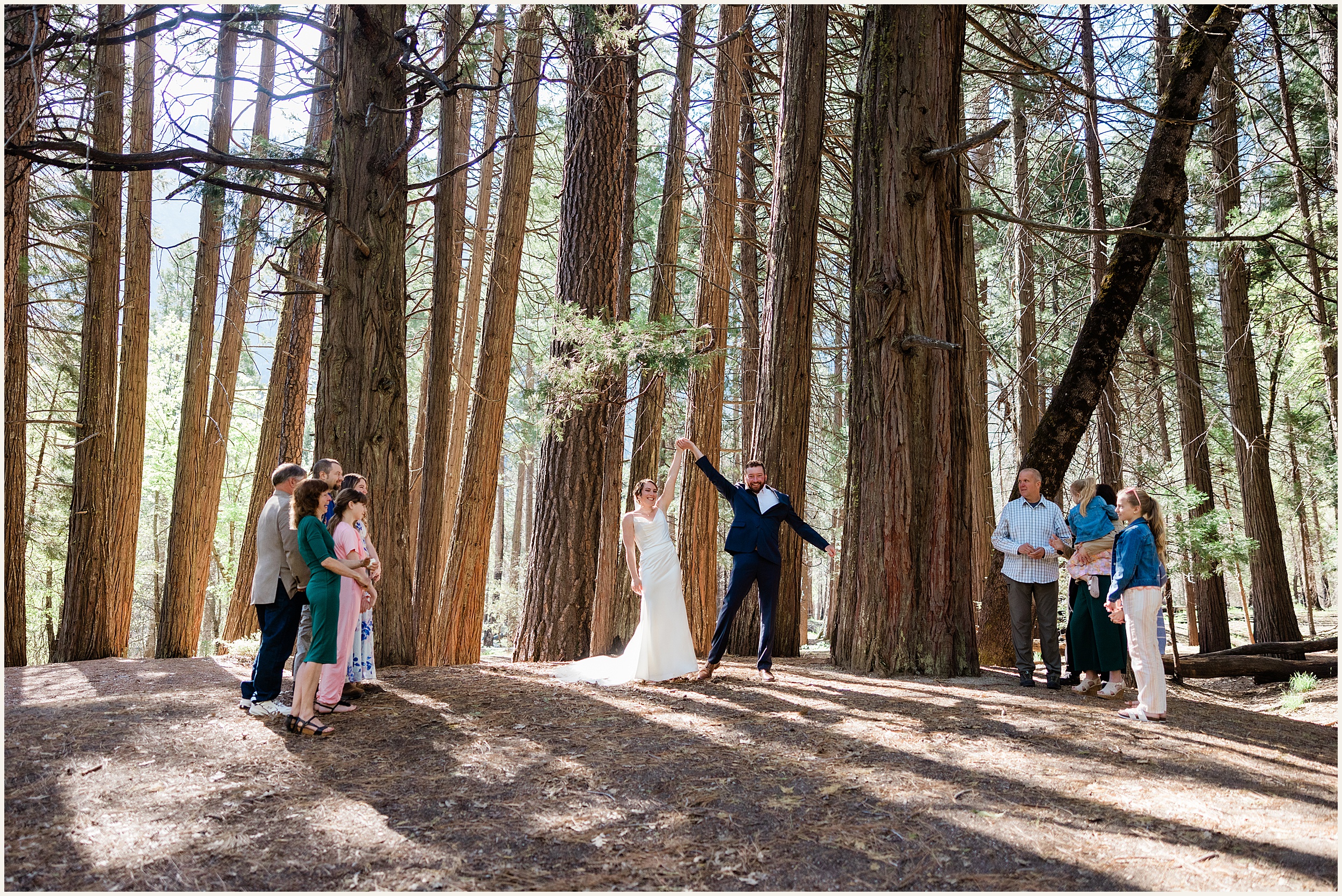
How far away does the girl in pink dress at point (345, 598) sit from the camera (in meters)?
5.49

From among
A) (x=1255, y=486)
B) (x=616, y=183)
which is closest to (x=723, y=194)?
(x=616, y=183)

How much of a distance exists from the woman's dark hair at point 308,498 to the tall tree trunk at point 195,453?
23.6 feet

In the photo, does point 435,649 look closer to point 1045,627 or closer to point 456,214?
point 456,214

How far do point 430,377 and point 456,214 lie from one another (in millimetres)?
2854

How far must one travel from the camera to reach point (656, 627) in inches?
277

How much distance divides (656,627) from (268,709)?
2912mm

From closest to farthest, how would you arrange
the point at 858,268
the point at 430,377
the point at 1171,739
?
the point at 1171,739 → the point at 858,268 → the point at 430,377

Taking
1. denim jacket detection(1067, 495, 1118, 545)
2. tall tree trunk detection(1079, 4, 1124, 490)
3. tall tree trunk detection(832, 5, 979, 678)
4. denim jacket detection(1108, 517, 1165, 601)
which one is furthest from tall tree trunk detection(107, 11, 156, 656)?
tall tree trunk detection(1079, 4, 1124, 490)

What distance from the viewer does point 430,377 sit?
1041 cm

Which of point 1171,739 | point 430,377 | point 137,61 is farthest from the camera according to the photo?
point 137,61

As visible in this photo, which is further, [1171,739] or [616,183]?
[616,183]

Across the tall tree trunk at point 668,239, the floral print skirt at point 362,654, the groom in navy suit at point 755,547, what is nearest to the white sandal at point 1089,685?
the groom in navy suit at point 755,547

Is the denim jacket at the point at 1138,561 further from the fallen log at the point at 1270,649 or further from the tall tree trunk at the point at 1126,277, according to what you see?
the fallen log at the point at 1270,649

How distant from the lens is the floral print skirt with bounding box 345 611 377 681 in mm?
5996
